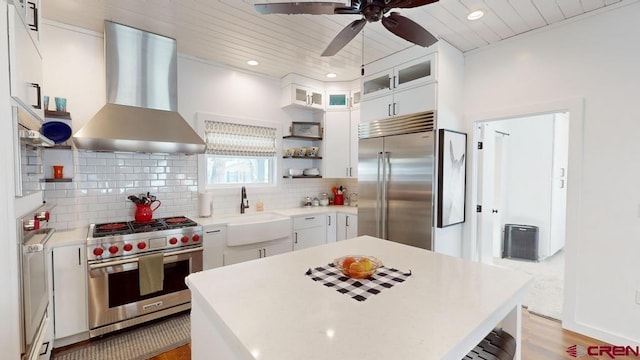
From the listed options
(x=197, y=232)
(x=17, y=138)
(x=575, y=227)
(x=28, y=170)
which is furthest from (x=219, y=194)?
(x=575, y=227)

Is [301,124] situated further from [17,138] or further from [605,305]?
[605,305]

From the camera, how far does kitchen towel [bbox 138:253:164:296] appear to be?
97.3 inches

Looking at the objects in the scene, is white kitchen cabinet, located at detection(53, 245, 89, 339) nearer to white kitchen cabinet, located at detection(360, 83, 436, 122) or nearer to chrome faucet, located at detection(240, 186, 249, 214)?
chrome faucet, located at detection(240, 186, 249, 214)

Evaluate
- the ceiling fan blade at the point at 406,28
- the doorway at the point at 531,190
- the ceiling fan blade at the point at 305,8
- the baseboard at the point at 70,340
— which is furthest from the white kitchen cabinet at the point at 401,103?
the baseboard at the point at 70,340

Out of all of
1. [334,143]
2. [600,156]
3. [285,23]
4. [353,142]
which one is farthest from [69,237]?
[600,156]

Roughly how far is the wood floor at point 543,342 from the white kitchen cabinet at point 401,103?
228 centimetres

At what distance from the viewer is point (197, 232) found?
9.29 ft

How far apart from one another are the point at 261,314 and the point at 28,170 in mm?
1698

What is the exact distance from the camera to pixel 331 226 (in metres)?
4.05

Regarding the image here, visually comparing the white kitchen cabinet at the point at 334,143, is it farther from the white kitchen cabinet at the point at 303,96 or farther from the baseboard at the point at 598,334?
the baseboard at the point at 598,334

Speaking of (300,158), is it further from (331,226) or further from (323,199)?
(331,226)

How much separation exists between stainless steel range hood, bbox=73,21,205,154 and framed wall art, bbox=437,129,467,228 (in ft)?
8.19

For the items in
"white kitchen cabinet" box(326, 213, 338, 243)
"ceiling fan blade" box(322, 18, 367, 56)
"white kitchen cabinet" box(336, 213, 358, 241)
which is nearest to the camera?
"ceiling fan blade" box(322, 18, 367, 56)

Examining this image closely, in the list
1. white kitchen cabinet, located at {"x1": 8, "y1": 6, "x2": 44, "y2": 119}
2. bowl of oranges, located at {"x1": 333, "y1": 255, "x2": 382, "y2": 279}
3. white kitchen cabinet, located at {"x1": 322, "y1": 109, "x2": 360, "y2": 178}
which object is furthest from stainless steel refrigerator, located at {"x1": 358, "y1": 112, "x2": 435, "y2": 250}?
white kitchen cabinet, located at {"x1": 8, "y1": 6, "x2": 44, "y2": 119}
